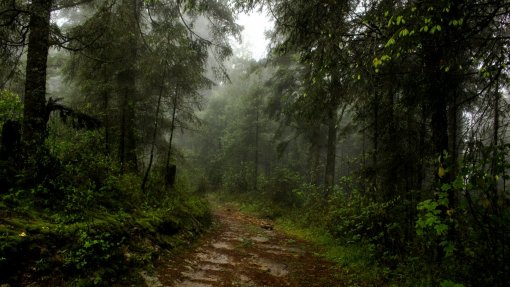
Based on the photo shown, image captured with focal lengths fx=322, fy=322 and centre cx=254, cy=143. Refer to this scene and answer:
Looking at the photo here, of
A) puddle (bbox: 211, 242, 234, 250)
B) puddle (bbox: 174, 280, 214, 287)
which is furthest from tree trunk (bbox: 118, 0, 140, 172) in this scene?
puddle (bbox: 174, 280, 214, 287)

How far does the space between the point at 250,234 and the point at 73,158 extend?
19.8 feet

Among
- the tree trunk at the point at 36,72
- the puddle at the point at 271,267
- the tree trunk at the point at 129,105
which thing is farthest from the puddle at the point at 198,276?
the tree trunk at the point at 129,105

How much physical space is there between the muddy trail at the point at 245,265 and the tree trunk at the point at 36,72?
403cm

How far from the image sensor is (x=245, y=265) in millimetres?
6773

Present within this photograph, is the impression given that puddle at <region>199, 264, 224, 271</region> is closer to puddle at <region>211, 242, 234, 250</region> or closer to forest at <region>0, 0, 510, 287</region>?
forest at <region>0, 0, 510, 287</region>

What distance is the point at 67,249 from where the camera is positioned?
177 inches

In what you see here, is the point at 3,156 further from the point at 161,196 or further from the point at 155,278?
the point at 161,196

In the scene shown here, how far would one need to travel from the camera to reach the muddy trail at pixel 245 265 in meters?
5.61

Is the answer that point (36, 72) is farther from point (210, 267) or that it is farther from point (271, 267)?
point (271, 267)

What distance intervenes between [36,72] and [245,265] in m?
6.28

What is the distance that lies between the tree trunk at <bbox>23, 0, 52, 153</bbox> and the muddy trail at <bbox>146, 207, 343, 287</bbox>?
159 inches

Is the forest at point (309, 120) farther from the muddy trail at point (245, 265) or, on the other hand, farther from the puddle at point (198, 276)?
the puddle at point (198, 276)

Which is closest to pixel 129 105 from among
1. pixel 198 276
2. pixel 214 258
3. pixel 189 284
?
pixel 214 258

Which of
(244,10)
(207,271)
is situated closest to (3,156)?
(207,271)
